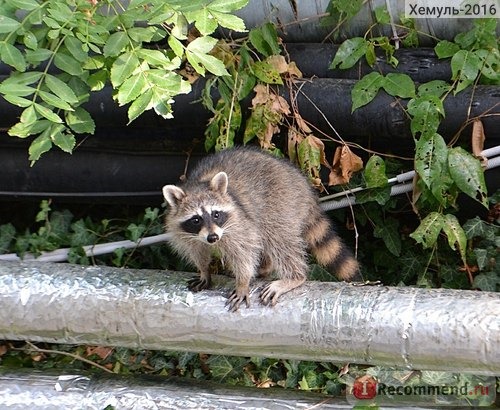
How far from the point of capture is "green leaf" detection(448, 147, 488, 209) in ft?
11.5

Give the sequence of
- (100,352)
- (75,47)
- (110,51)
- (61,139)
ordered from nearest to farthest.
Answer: (110,51), (75,47), (61,139), (100,352)

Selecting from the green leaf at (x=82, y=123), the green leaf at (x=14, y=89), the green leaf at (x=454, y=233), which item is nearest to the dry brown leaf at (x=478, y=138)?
the green leaf at (x=454, y=233)

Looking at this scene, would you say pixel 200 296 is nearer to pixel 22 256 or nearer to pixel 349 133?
pixel 349 133

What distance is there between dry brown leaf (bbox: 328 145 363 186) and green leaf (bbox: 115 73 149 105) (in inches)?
44.8

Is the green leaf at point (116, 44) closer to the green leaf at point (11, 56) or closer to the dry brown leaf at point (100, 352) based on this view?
the green leaf at point (11, 56)

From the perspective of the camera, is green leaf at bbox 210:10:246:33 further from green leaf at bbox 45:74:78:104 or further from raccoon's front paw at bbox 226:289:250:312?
raccoon's front paw at bbox 226:289:250:312

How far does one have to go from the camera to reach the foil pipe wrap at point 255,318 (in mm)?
2865

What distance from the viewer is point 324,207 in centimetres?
390

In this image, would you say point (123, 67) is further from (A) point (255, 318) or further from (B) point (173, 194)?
(A) point (255, 318)

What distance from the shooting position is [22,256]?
13.9 ft

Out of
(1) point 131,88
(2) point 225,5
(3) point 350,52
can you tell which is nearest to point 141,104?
(1) point 131,88

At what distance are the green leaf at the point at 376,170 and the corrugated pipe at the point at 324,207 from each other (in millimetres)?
47

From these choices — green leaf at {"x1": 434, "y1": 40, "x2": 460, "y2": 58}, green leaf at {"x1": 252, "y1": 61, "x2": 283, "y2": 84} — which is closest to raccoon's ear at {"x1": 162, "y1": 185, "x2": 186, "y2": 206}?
green leaf at {"x1": 252, "y1": 61, "x2": 283, "y2": 84}

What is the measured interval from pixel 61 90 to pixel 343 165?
4.29ft
